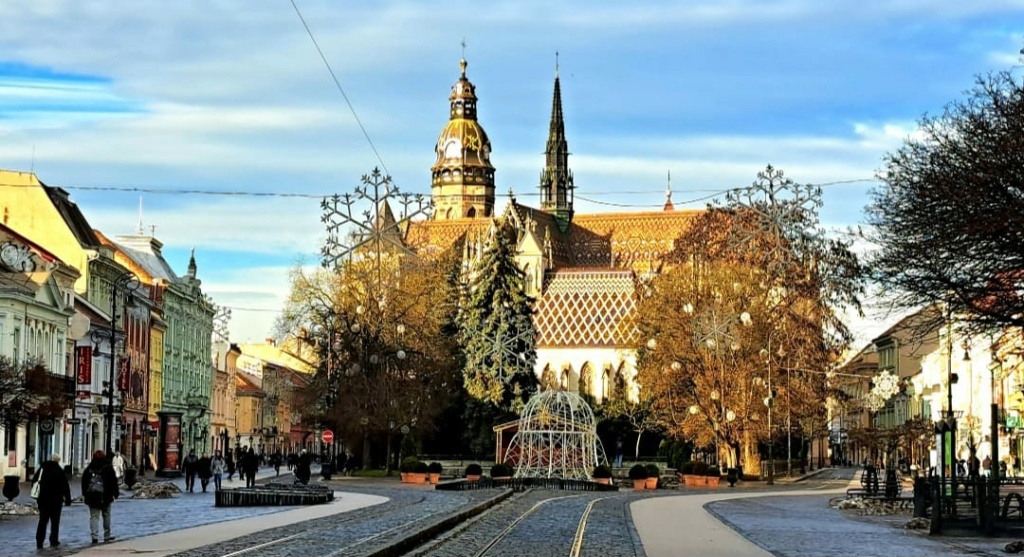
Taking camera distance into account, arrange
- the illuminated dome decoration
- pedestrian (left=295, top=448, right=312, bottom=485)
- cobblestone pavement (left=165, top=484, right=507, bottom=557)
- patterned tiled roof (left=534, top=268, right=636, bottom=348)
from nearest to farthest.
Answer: cobblestone pavement (left=165, top=484, right=507, bottom=557), pedestrian (left=295, top=448, right=312, bottom=485), the illuminated dome decoration, patterned tiled roof (left=534, top=268, right=636, bottom=348)

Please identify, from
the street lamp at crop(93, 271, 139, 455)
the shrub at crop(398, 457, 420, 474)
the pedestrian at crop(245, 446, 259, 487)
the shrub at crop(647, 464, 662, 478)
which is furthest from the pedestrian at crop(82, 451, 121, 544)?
the shrub at crop(398, 457, 420, 474)

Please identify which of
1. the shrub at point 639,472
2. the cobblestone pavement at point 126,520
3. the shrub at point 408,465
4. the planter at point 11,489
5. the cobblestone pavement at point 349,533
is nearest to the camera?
the cobblestone pavement at point 349,533

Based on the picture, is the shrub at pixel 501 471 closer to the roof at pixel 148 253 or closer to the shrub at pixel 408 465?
the shrub at pixel 408 465

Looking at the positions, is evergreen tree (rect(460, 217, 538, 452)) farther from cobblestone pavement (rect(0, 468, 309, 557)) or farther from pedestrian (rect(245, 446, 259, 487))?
cobblestone pavement (rect(0, 468, 309, 557))

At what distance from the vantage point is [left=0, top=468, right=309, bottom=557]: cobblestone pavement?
28328 millimetres

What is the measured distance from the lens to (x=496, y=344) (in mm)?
92750

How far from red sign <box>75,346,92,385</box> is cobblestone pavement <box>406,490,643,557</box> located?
28.2 m

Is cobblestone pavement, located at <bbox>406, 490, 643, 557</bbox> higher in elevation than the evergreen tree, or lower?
lower

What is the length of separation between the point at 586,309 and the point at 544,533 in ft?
478

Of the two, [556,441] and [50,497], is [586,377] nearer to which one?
[556,441]

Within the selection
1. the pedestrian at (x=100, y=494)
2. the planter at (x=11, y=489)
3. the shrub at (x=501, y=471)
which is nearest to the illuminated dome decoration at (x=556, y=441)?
the shrub at (x=501, y=471)

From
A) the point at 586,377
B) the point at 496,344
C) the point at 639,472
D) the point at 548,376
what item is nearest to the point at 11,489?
the point at 639,472

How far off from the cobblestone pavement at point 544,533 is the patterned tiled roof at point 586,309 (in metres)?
125

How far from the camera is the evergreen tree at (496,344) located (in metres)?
91.7
